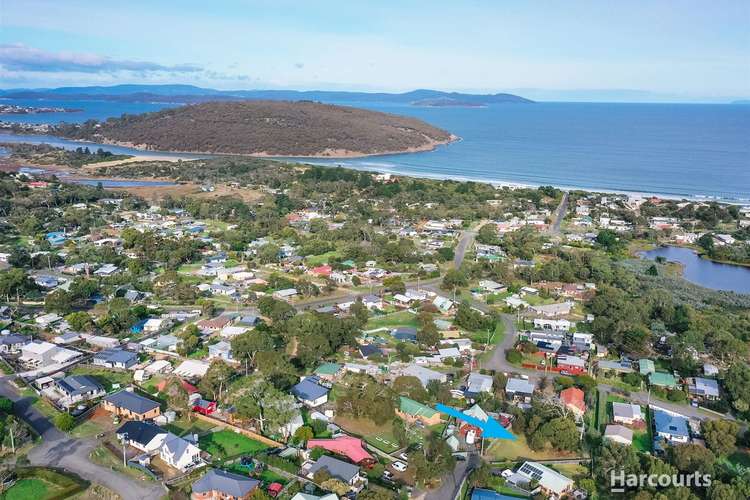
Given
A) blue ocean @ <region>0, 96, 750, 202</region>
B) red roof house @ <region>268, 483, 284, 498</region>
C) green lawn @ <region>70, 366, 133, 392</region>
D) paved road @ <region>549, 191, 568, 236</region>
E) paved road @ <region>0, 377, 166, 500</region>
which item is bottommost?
green lawn @ <region>70, 366, 133, 392</region>

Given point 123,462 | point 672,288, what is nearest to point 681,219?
point 672,288

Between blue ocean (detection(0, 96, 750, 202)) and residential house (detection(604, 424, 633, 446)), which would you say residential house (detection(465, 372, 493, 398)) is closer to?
residential house (detection(604, 424, 633, 446))

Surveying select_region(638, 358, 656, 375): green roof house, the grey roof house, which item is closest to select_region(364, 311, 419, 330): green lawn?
select_region(638, 358, 656, 375): green roof house

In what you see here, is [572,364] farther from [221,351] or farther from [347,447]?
[221,351]

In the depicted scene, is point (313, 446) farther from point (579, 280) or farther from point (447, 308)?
point (579, 280)

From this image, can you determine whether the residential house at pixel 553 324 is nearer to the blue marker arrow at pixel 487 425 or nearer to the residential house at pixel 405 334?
the residential house at pixel 405 334

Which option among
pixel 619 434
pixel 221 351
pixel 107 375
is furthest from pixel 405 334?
pixel 107 375

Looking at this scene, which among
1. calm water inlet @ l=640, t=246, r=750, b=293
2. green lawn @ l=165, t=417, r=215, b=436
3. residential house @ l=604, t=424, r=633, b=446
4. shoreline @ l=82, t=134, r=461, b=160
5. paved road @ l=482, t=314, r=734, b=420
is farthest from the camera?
shoreline @ l=82, t=134, r=461, b=160
